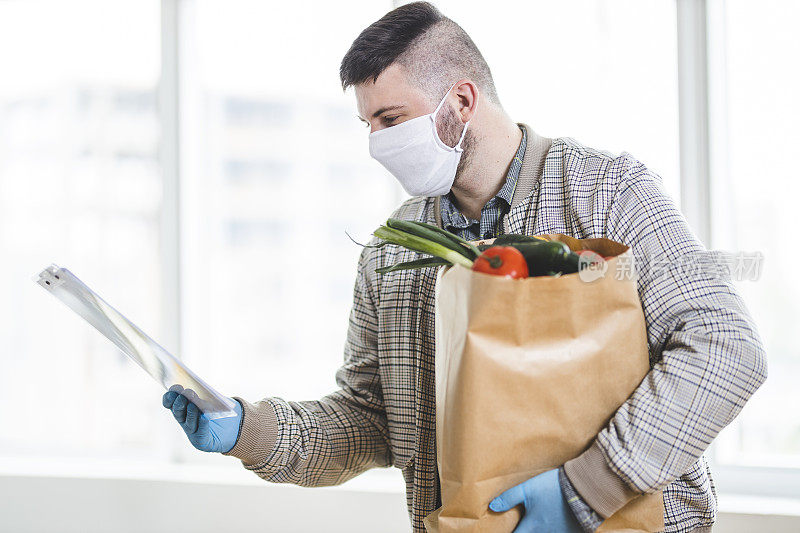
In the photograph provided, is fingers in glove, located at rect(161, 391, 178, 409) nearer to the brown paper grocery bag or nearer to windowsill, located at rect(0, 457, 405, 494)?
the brown paper grocery bag

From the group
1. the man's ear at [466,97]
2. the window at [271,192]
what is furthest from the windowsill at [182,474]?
the man's ear at [466,97]

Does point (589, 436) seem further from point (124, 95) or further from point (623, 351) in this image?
point (124, 95)

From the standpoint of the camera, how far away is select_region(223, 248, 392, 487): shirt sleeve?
4.03 ft

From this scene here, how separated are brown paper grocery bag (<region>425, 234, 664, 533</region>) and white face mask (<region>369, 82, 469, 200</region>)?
373mm

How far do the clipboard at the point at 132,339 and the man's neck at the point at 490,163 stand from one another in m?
0.56

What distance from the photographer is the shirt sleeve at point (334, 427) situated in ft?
4.03

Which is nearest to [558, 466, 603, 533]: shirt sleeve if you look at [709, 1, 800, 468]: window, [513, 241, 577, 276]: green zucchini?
[513, 241, 577, 276]: green zucchini

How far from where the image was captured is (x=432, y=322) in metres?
1.22

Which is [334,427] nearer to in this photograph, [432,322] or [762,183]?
[432,322]

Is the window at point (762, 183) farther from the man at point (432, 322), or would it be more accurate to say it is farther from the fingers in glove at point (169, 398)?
the fingers in glove at point (169, 398)

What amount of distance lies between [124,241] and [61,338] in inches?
15.9

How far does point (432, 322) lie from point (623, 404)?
1.33 ft

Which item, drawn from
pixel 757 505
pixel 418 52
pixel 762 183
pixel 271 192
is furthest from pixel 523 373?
pixel 271 192

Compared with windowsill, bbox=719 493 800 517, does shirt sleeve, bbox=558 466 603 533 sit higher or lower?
higher
